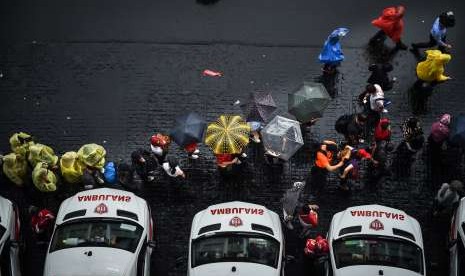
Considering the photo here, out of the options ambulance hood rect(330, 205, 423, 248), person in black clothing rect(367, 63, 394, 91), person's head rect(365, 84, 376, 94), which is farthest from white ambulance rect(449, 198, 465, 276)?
person in black clothing rect(367, 63, 394, 91)

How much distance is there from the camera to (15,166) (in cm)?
1471

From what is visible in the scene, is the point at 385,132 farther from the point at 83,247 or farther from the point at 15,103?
the point at 15,103

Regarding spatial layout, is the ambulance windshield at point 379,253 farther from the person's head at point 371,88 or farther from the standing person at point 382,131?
the person's head at point 371,88

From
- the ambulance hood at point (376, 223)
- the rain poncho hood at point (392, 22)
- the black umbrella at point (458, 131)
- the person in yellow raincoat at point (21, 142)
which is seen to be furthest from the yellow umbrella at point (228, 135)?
the rain poncho hood at point (392, 22)

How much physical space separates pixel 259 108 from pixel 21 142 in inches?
195

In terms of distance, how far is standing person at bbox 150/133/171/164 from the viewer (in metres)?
14.6

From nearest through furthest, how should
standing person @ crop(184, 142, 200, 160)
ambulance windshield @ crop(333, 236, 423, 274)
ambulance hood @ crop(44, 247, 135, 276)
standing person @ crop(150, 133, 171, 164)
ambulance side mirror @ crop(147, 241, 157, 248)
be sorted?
1. ambulance hood @ crop(44, 247, 135, 276)
2. ambulance windshield @ crop(333, 236, 423, 274)
3. ambulance side mirror @ crop(147, 241, 157, 248)
4. standing person @ crop(150, 133, 171, 164)
5. standing person @ crop(184, 142, 200, 160)

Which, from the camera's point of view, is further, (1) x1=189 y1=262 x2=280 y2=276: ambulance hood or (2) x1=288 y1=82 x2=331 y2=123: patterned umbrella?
(2) x1=288 y1=82 x2=331 y2=123: patterned umbrella

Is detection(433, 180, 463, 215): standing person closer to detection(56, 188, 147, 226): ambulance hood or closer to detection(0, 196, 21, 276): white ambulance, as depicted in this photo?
detection(56, 188, 147, 226): ambulance hood

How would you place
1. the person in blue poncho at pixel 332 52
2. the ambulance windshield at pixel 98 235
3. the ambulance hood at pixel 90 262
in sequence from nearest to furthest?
the ambulance hood at pixel 90 262
the ambulance windshield at pixel 98 235
the person in blue poncho at pixel 332 52

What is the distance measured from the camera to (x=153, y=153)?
15016 mm

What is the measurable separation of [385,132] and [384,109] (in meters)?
1.02

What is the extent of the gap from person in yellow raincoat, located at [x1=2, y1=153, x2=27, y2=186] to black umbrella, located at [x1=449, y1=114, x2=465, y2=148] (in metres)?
8.85

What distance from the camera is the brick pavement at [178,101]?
1555 centimetres
